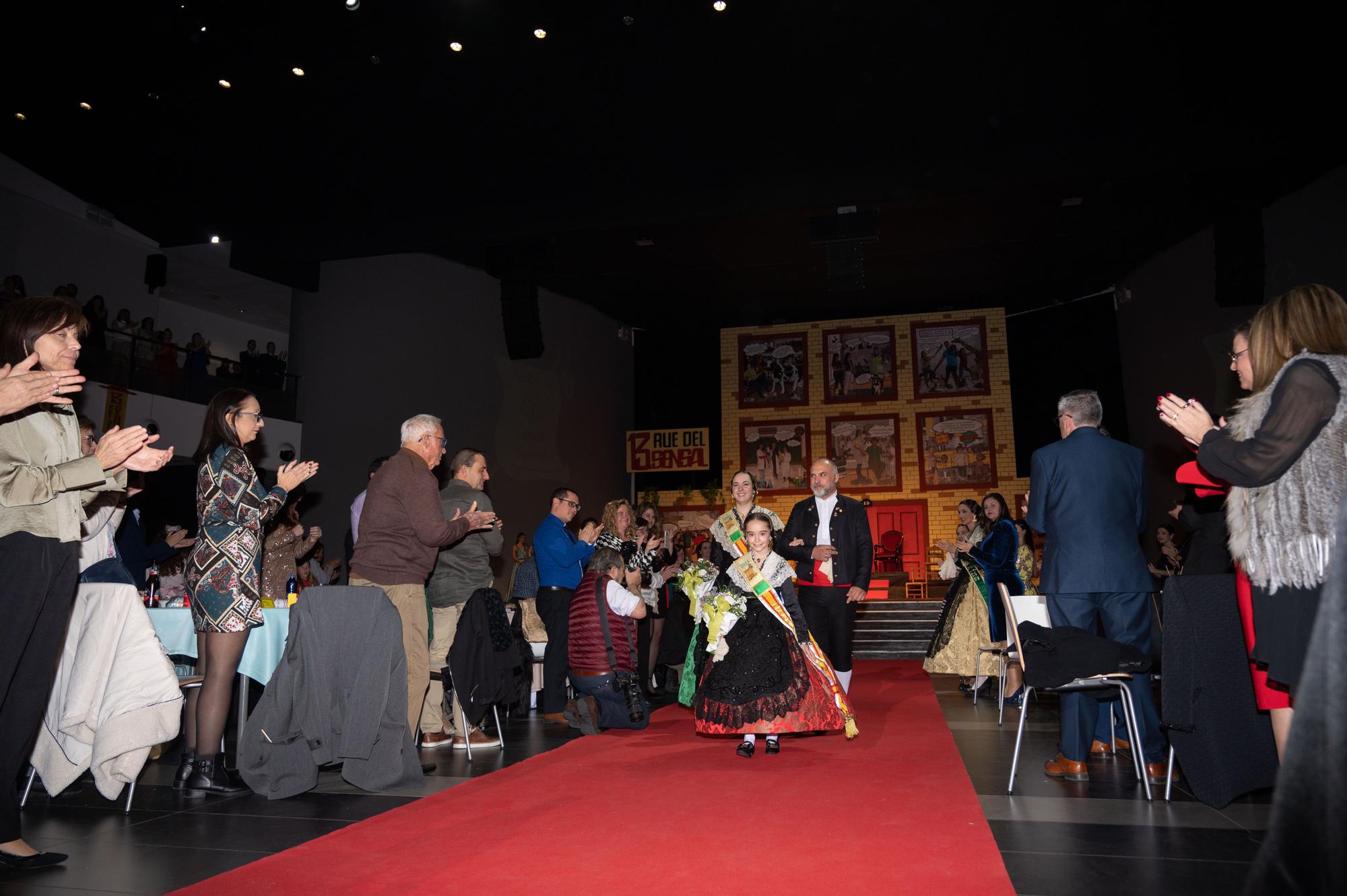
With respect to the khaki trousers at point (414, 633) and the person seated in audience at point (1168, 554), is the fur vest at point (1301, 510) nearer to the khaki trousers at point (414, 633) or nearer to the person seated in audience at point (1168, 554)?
the khaki trousers at point (414, 633)

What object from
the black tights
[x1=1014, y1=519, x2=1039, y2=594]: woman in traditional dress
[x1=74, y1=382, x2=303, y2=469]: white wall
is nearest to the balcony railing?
[x1=74, y1=382, x2=303, y2=469]: white wall

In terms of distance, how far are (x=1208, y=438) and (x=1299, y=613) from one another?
46cm

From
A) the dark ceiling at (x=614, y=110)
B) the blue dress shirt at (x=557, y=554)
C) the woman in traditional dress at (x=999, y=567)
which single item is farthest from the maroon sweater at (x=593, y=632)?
the dark ceiling at (x=614, y=110)

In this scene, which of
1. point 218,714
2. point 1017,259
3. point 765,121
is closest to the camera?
point 218,714

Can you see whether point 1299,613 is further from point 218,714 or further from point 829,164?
point 829,164

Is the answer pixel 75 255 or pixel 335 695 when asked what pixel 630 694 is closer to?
pixel 335 695

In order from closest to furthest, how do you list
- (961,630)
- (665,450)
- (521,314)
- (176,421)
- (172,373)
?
(961,630), (521,314), (176,421), (172,373), (665,450)

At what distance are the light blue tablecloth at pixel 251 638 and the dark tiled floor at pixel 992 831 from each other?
1.82 feet

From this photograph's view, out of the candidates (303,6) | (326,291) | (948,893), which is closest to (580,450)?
(326,291)

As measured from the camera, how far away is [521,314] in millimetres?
10172

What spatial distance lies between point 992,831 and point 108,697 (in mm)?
3149

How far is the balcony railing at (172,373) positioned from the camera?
10.3 metres

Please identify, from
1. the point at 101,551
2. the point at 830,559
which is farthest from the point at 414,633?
the point at 830,559

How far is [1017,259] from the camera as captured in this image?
14.0m
